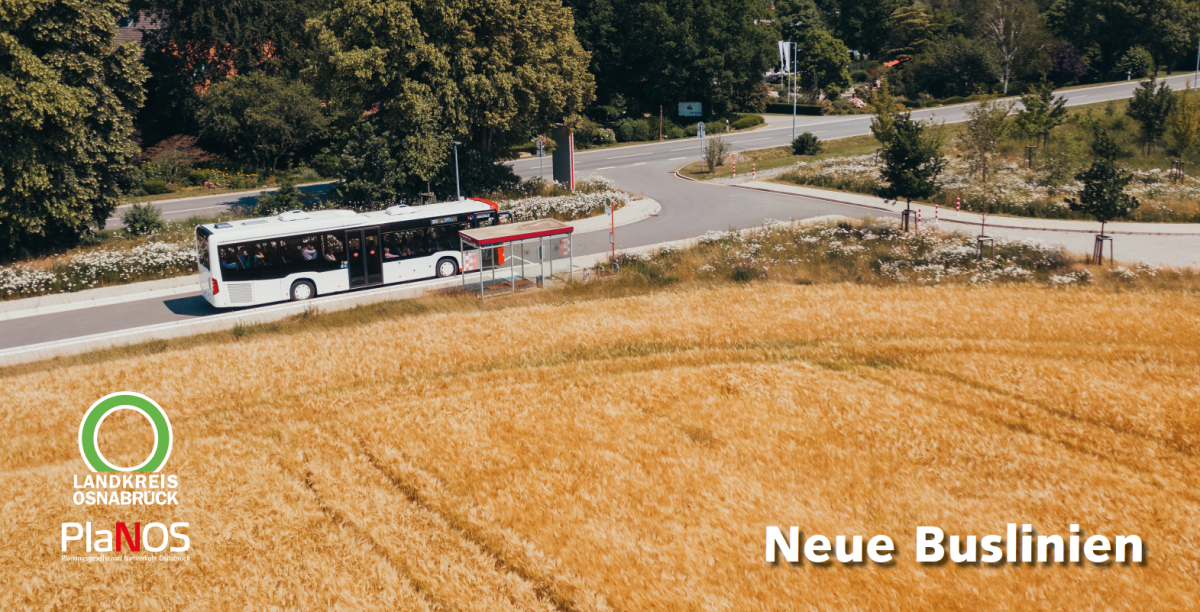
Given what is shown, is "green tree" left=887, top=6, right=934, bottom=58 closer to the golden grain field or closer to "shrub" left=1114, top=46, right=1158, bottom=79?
"shrub" left=1114, top=46, right=1158, bottom=79

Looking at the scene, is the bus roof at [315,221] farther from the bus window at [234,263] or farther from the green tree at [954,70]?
the green tree at [954,70]

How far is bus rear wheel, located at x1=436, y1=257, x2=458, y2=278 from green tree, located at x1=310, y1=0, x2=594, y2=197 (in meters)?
8.43

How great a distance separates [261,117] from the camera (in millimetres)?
51906

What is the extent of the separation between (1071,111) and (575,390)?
5558cm

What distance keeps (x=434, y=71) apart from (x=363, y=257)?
1297cm

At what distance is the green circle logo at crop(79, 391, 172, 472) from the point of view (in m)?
13.9

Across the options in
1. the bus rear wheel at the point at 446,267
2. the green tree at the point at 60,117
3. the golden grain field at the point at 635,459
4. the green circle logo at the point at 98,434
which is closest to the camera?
the golden grain field at the point at 635,459

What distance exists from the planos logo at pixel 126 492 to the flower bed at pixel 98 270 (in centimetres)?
1567

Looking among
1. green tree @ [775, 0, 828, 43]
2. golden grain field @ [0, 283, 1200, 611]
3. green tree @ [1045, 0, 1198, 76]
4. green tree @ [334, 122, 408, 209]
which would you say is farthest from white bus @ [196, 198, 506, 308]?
green tree @ [1045, 0, 1198, 76]

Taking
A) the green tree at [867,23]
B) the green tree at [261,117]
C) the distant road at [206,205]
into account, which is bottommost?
the distant road at [206,205]

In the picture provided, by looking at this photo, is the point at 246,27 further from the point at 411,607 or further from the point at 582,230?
the point at 411,607

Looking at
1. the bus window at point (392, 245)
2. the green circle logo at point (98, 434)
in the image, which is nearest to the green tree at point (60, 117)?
the bus window at point (392, 245)

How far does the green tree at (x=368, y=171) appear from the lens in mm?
37469

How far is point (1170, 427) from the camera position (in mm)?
→ 14961
